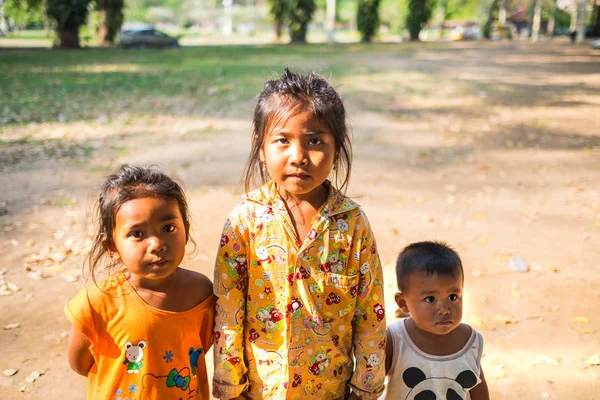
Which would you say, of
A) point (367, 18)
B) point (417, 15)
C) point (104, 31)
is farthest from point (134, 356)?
point (417, 15)

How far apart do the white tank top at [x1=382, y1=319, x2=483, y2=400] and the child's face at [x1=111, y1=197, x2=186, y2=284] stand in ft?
3.42

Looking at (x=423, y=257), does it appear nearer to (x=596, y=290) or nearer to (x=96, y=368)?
(x=96, y=368)

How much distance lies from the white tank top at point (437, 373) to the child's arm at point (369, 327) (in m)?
0.24

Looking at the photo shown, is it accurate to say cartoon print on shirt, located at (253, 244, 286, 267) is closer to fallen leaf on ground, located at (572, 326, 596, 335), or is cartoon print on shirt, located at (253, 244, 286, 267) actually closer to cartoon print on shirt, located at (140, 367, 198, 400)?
cartoon print on shirt, located at (140, 367, 198, 400)

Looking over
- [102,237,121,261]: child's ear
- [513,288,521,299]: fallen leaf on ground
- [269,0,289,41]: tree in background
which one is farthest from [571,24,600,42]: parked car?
[102,237,121,261]: child's ear

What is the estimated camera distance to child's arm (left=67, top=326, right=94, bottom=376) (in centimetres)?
194

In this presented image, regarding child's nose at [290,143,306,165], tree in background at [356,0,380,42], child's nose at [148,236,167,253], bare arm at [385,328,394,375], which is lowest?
bare arm at [385,328,394,375]

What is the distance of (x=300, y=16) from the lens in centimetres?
3497

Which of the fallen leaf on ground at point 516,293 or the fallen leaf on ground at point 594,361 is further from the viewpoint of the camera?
the fallen leaf on ground at point 516,293

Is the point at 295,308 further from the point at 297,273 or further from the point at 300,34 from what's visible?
the point at 300,34

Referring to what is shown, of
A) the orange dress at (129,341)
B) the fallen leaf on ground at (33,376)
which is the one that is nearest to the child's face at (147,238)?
the orange dress at (129,341)

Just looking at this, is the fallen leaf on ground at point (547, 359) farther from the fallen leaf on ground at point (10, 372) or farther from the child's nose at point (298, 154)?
the fallen leaf on ground at point (10, 372)

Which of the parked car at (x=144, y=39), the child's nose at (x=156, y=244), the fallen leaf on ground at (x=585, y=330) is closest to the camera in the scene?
the child's nose at (x=156, y=244)

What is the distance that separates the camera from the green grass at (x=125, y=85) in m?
10.7
